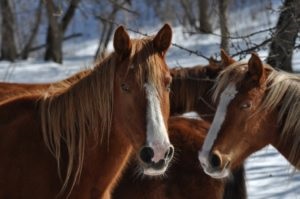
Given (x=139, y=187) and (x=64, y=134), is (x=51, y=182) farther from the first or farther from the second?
(x=139, y=187)

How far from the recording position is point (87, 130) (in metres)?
4.16

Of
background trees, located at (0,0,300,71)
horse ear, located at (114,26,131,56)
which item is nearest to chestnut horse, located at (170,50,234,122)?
background trees, located at (0,0,300,71)

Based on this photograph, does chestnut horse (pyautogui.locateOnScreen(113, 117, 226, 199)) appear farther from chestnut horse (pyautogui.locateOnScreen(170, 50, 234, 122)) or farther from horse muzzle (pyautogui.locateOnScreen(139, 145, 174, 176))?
horse muzzle (pyautogui.locateOnScreen(139, 145, 174, 176))

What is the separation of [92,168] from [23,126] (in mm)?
489

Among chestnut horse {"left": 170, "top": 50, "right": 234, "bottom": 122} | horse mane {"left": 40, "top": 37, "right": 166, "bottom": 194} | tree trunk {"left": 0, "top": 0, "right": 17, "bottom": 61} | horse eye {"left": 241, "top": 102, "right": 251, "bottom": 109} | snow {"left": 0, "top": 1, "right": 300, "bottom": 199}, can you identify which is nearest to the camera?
horse mane {"left": 40, "top": 37, "right": 166, "bottom": 194}

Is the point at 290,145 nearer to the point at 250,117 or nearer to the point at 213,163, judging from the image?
the point at 250,117

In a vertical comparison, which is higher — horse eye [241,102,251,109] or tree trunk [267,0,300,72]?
horse eye [241,102,251,109]

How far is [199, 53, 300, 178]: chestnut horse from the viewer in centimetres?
416

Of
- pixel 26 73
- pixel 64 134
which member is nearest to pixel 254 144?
pixel 64 134

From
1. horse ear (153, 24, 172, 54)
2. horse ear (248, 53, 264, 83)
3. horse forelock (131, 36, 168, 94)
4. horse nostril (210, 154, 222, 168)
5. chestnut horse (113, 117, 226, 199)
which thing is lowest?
chestnut horse (113, 117, 226, 199)

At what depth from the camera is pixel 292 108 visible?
14.0ft

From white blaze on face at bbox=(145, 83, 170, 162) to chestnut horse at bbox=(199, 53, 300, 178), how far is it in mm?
452

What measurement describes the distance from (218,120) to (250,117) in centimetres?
20

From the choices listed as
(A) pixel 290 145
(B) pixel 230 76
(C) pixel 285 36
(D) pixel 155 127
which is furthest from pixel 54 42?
(D) pixel 155 127
